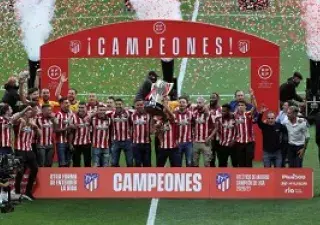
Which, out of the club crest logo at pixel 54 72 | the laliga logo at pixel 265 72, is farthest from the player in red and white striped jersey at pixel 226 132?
the club crest logo at pixel 54 72

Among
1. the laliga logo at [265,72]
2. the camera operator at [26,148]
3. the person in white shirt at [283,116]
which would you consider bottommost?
the camera operator at [26,148]

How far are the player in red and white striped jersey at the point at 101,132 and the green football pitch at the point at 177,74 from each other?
1507mm

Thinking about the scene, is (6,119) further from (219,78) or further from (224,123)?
(219,78)

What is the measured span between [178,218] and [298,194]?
2442mm

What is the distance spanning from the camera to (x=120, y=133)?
85.0 ft

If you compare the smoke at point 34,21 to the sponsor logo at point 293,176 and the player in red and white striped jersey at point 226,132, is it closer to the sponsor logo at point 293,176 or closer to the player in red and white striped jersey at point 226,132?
the player in red and white striped jersey at point 226,132

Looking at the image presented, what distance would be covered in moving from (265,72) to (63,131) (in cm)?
471

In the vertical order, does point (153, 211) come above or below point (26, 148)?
below

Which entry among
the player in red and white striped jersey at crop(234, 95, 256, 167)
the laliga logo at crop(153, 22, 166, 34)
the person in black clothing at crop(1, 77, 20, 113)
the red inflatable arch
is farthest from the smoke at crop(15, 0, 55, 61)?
the player in red and white striped jersey at crop(234, 95, 256, 167)

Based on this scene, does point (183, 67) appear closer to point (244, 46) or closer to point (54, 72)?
point (54, 72)

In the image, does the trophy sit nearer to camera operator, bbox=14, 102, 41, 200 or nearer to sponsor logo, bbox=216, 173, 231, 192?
sponsor logo, bbox=216, 173, 231, 192

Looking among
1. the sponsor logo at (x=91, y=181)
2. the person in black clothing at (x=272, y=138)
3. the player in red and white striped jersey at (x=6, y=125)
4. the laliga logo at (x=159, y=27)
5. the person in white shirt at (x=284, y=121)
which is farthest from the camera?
the laliga logo at (x=159, y=27)

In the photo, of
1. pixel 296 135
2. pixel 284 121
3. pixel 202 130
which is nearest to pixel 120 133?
pixel 202 130

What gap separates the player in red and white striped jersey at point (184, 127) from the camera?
25500 mm
